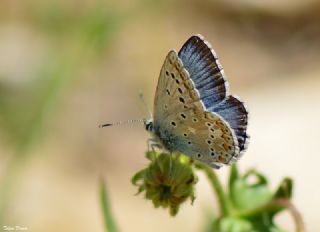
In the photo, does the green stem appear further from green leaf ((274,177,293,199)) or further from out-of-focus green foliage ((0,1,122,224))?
out-of-focus green foliage ((0,1,122,224))

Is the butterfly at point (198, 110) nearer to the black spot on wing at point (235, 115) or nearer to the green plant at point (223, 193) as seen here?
the black spot on wing at point (235, 115)

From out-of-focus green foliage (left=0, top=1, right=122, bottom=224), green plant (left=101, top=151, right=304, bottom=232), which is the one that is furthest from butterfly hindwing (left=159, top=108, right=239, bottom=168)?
out-of-focus green foliage (left=0, top=1, right=122, bottom=224)

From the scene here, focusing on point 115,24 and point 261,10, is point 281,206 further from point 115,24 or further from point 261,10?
point 261,10

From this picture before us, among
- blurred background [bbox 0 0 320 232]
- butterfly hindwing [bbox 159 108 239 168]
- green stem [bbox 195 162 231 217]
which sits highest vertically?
blurred background [bbox 0 0 320 232]

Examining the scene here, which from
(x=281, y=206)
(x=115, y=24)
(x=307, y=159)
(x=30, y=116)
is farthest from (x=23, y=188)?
(x=281, y=206)

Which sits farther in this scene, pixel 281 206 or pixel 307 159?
pixel 307 159

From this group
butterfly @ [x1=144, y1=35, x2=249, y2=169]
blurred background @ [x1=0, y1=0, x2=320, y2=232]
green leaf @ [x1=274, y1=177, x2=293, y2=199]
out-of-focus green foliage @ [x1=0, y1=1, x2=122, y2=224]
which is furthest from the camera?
blurred background @ [x1=0, y1=0, x2=320, y2=232]
